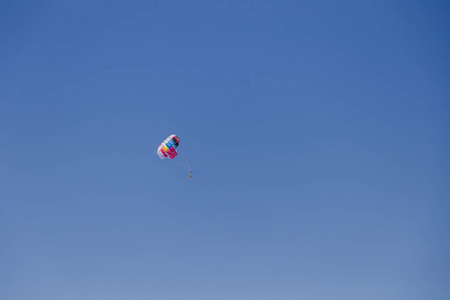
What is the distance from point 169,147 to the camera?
5934 cm

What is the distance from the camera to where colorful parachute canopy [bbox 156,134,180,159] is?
59094 millimetres

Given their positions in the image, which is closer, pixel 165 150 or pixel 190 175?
pixel 165 150

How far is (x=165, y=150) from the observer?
5906 cm

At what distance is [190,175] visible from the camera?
208 ft

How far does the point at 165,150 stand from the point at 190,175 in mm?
7246

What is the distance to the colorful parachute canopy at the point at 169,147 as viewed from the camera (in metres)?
59.1
